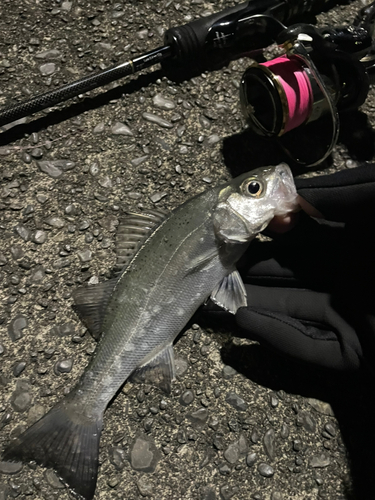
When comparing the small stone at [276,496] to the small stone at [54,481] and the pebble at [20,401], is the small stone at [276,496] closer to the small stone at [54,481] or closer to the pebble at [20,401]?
the small stone at [54,481]

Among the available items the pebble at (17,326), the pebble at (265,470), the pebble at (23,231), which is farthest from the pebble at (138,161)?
the pebble at (265,470)

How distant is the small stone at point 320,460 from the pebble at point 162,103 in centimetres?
229

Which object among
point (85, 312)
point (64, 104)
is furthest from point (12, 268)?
point (64, 104)

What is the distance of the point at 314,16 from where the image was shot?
9.18 feet

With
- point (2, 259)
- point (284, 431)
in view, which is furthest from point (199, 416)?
point (2, 259)

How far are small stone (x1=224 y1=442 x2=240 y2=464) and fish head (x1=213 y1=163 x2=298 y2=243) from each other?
1.13m

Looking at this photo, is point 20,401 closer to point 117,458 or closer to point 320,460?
point 117,458

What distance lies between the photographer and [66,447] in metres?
1.91

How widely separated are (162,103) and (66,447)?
2101mm

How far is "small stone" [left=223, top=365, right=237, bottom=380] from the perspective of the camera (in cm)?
224

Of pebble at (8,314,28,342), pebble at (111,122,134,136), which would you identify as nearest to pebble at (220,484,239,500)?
pebble at (8,314,28,342)

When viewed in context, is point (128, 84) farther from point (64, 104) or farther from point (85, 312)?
point (85, 312)

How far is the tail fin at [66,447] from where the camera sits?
191cm

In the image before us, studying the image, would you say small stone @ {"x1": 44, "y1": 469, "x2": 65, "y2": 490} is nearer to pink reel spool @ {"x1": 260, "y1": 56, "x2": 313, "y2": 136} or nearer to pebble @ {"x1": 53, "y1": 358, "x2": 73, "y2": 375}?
pebble @ {"x1": 53, "y1": 358, "x2": 73, "y2": 375}
